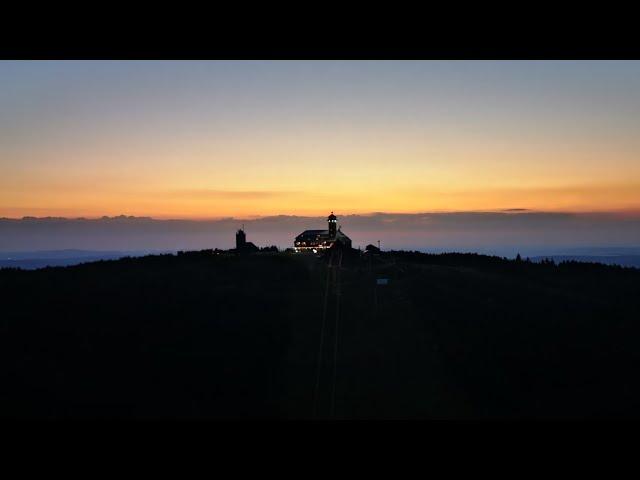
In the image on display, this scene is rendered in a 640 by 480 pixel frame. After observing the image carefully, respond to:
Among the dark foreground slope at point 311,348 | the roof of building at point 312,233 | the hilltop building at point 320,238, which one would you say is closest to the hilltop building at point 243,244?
the hilltop building at point 320,238

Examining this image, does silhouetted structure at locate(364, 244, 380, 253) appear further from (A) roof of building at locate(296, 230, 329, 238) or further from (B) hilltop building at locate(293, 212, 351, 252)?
(A) roof of building at locate(296, 230, 329, 238)

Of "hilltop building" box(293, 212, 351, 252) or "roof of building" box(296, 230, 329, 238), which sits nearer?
"hilltop building" box(293, 212, 351, 252)

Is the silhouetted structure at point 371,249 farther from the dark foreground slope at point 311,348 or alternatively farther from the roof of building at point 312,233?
the roof of building at point 312,233

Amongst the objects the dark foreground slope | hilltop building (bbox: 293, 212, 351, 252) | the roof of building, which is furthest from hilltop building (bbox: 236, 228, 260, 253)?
the dark foreground slope

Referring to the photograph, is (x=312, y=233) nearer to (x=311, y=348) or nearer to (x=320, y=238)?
(x=320, y=238)

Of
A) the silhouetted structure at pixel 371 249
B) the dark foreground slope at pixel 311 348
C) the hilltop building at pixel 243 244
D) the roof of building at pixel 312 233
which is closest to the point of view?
the dark foreground slope at pixel 311 348
